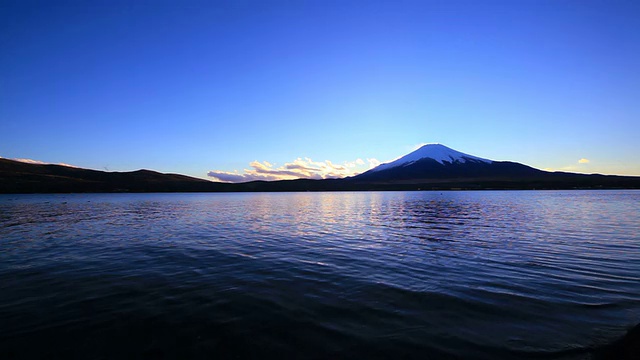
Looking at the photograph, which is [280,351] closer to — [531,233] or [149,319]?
[149,319]

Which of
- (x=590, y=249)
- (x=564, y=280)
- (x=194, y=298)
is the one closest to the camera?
(x=194, y=298)

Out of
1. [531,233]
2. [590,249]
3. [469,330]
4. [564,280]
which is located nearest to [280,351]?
[469,330]

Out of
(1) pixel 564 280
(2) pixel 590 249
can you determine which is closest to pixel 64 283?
(1) pixel 564 280

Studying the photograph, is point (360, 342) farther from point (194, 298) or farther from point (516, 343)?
point (194, 298)

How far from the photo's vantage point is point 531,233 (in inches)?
1015

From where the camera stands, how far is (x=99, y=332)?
795 centimetres

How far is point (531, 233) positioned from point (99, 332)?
3049cm

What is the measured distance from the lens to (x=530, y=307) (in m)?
9.45

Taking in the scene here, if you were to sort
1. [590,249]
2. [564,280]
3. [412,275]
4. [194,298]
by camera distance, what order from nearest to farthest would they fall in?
[194,298]
[564,280]
[412,275]
[590,249]

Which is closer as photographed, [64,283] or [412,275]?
[64,283]

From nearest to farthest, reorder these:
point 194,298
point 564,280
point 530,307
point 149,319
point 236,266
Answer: point 149,319, point 530,307, point 194,298, point 564,280, point 236,266

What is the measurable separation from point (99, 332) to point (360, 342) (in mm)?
7059

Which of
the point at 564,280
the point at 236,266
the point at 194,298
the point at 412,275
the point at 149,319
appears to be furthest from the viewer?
the point at 236,266

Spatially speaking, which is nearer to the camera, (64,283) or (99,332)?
(99,332)
